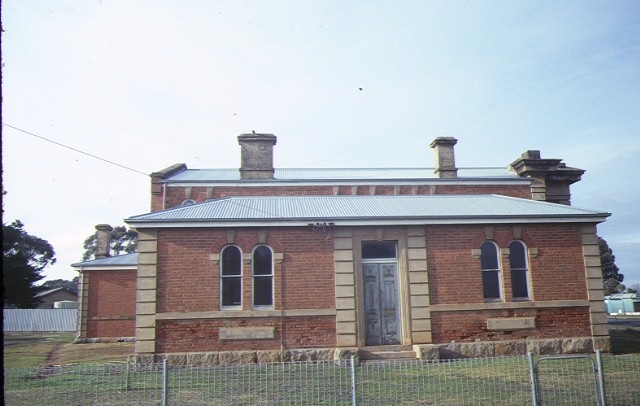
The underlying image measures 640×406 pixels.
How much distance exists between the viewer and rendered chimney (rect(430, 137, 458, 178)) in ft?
93.0

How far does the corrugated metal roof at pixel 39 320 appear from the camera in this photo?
4006 centimetres

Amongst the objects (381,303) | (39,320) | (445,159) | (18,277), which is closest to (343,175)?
(445,159)

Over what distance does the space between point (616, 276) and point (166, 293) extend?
7377 cm

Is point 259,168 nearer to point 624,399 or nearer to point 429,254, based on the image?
point 429,254

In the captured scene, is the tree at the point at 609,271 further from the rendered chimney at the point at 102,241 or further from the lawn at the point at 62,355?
the lawn at the point at 62,355

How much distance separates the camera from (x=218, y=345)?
1495 centimetres

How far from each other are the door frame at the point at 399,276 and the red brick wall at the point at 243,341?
2.72 feet

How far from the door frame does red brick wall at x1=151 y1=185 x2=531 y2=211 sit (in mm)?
11393

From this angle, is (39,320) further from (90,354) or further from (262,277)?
(262,277)

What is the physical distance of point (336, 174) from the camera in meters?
30.4

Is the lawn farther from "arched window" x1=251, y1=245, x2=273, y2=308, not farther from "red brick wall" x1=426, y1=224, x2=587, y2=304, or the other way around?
"red brick wall" x1=426, y1=224, x2=587, y2=304

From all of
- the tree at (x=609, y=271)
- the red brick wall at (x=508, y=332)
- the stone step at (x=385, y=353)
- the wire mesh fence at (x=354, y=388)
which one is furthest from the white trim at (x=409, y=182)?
the tree at (x=609, y=271)

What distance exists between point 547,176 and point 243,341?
805 inches

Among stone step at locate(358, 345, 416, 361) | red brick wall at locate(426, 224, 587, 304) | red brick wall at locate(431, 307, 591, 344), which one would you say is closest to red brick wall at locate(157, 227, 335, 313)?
stone step at locate(358, 345, 416, 361)
